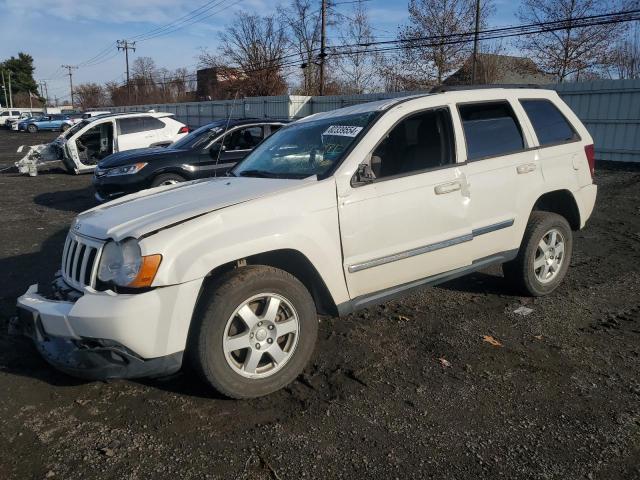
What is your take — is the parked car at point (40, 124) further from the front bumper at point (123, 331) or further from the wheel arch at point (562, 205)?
the front bumper at point (123, 331)

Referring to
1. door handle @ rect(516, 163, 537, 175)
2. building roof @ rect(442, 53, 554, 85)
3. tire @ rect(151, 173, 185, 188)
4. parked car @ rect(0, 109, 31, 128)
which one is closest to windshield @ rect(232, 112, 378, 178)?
door handle @ rect(516, 163, 537, 175)

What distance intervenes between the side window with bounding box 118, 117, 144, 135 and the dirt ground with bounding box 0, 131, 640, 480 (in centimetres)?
1137

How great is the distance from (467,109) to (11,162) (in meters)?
21.8

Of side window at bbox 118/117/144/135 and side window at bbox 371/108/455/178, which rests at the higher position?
side window at bbox 118/117/144/135

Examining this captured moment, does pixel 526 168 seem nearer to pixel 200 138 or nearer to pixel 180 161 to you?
pixel 180 161

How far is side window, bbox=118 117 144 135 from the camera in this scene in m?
14.8

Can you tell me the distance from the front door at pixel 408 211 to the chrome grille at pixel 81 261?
1525mm

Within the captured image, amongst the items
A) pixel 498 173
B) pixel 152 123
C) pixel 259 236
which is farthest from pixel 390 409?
pixel 152 123

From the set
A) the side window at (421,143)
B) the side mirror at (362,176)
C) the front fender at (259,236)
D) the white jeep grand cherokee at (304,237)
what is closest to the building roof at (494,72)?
the white jeep grand cherokee at (304,237)

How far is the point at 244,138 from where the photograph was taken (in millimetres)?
9477

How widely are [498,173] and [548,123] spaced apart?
41.5 inches

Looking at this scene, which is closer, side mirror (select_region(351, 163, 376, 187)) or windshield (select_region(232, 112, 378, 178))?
side mirror (select_region(351, 163, 376, 187))

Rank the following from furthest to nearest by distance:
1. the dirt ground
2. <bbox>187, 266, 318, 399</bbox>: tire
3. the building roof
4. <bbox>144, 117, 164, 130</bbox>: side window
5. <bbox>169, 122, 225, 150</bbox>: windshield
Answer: the building roof → <bbox>144, 117, 164, 130</bbox>: side window → <bbox>169, 122, 225, 150</bbox>: windshield → <bbox>187, 266, 318, 399</bbox>: tire → the dirt ground

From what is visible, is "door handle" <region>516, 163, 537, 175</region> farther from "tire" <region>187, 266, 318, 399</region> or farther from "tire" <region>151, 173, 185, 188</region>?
"tire" <region>151, 173, 185, 188</region>
